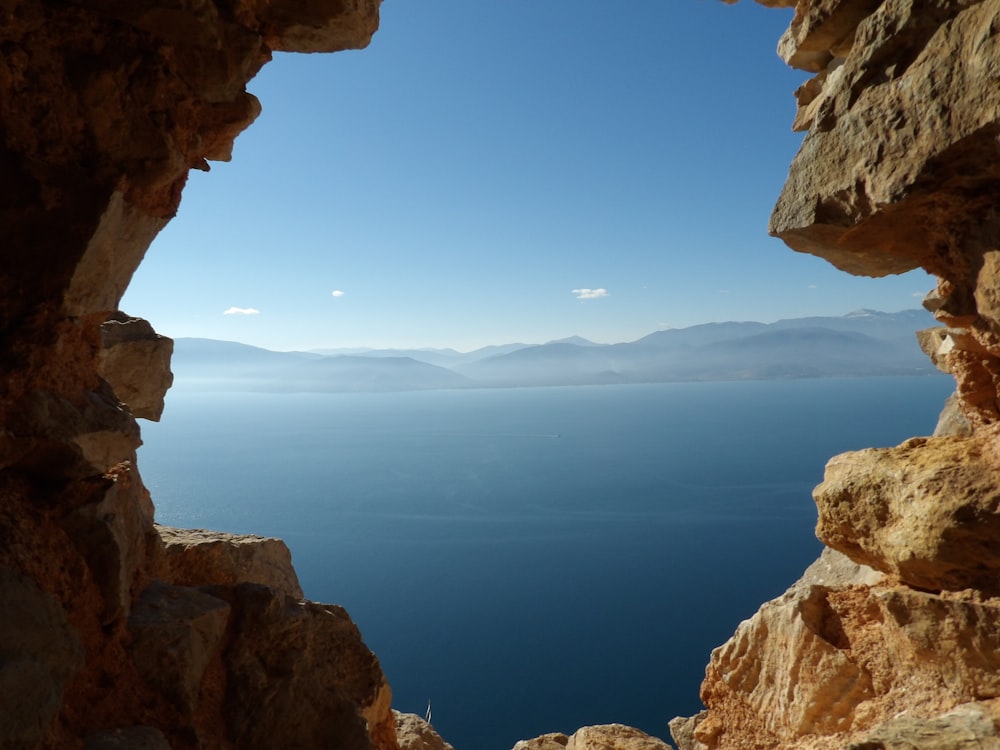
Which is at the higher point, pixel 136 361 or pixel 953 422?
pixel 136 361

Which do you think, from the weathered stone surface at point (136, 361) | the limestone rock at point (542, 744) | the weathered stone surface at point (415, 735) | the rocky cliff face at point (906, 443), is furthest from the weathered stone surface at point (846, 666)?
the weathered stone surface at point (136, 361)

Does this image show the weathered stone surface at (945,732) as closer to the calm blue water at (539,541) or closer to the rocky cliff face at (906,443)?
the rocky cliff face at (906,443)

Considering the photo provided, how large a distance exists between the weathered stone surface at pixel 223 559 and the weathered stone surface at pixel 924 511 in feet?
22.2

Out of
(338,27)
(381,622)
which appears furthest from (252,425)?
(338,27)

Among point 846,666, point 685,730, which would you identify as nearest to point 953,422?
point 846,666

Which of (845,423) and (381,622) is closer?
(381,622)

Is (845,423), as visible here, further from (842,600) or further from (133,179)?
(133,179)

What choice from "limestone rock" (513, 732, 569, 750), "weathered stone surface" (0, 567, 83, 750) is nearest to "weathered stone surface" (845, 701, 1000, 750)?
"limestone rock" (513, 732, 569, 750)

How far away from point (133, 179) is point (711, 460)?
79.5 meters

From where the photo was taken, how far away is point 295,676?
5359 mm

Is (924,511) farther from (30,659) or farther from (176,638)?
(30,659)

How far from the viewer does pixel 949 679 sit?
5.75 metres

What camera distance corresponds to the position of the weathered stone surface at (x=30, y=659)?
3197 mm

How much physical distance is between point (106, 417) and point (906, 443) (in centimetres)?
881
